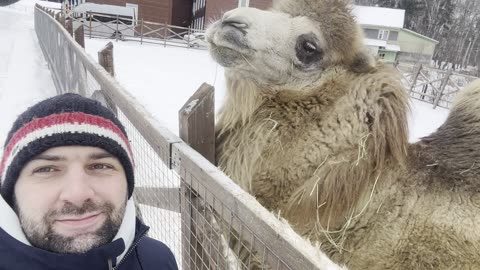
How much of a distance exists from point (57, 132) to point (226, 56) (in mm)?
1332

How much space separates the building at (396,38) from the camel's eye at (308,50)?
47295mm

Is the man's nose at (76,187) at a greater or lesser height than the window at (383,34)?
greater

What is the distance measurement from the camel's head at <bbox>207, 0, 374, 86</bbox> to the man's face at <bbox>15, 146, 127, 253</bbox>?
4.33 ft

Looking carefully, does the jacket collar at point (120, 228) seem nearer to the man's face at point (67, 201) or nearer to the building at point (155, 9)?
the man's face at point (67, 201)

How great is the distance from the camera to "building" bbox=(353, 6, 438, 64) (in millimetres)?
47500

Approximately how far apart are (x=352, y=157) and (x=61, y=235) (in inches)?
63.3

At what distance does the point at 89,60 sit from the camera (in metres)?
3.90

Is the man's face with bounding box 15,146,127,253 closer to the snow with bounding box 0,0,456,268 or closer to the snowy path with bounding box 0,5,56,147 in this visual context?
the snow with bounding box 0,0,456,268

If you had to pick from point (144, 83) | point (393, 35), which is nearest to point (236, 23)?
point (144, 83)

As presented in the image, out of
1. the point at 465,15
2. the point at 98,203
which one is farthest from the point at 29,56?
the point at 465,15

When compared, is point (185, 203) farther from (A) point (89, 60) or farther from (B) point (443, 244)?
(A) point (89, 60)

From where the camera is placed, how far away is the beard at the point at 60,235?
140 centimetres

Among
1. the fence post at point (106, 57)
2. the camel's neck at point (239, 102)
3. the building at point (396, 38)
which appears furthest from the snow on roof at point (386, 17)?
the camel's neck at point (239, 102)

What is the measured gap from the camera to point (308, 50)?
8.77ft
